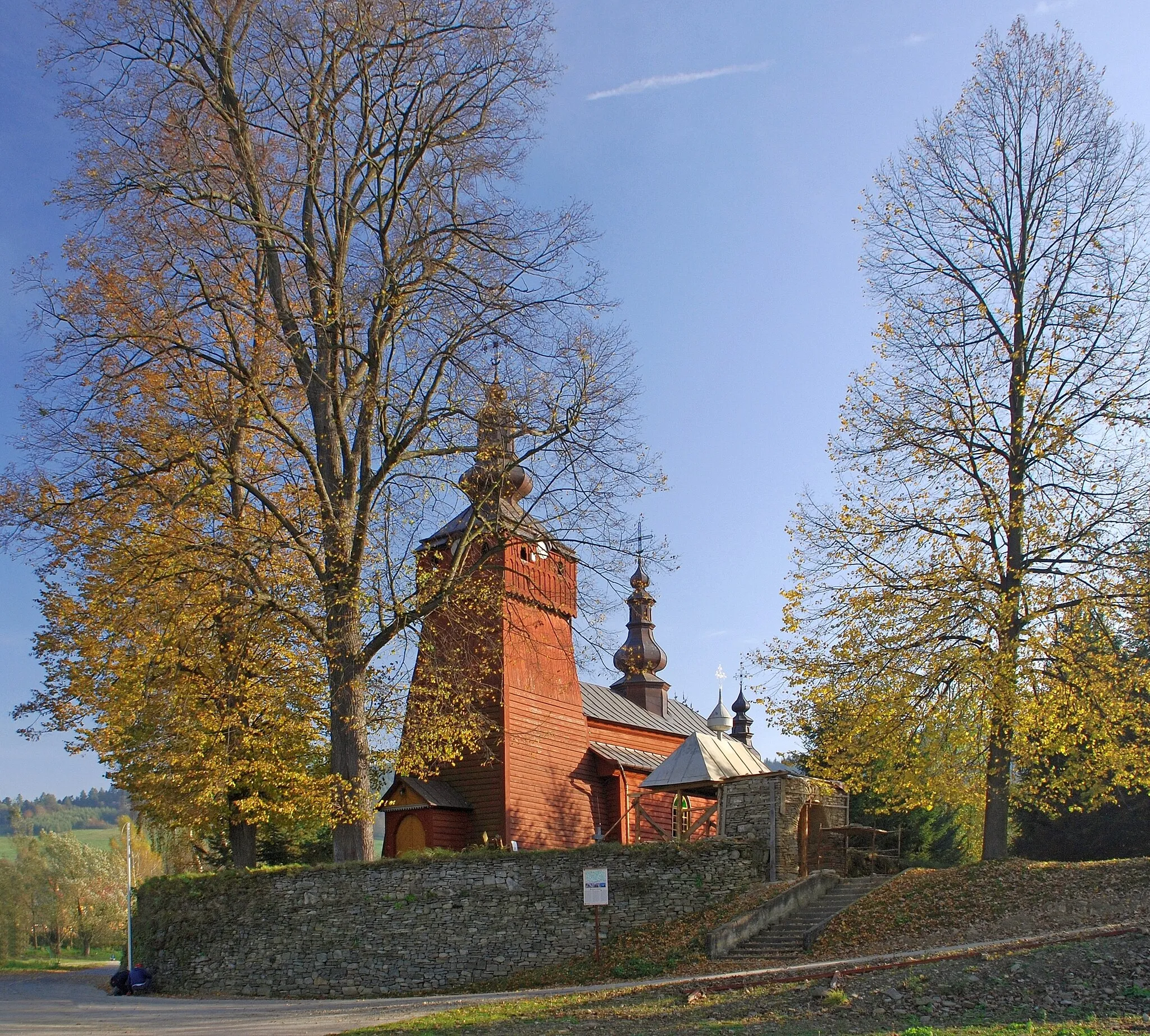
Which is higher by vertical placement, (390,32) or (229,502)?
(390,32)

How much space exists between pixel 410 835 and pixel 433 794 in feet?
4.54

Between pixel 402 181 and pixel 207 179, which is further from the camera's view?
pixel 402 181

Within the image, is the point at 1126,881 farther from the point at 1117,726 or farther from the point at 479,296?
the point at 479,296

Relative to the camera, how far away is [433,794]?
25875 mm

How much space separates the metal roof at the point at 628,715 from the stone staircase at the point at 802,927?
529 inches

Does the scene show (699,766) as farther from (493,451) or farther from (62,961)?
(62,961)

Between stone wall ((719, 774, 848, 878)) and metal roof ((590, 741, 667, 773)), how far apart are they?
882 cm

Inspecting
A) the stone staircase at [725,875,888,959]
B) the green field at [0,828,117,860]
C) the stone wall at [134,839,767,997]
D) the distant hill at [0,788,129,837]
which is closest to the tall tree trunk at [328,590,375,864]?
the stone wall at [134,839,767,997]

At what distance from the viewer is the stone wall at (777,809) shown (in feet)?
64.1

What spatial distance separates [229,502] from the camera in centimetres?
2077

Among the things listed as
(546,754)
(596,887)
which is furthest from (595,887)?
(546,754)

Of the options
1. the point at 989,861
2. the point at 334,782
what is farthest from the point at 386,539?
the point at 989,861

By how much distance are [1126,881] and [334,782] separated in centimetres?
1220

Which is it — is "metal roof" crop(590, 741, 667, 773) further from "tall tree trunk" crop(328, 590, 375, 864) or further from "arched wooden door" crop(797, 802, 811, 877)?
"tall tree trunk" crop(328, 590, 375, 864)
